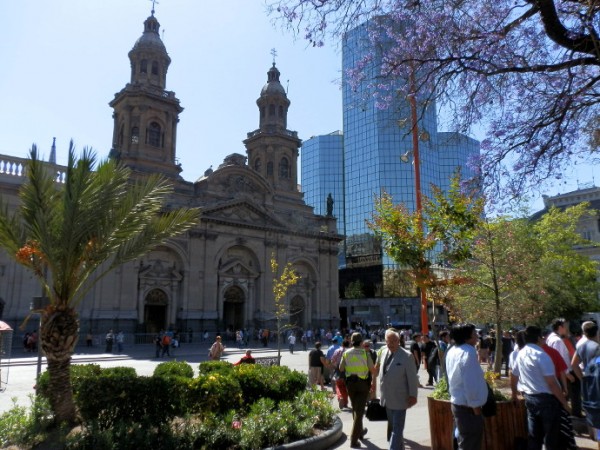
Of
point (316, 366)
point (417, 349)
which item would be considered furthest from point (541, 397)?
point (417, 349)

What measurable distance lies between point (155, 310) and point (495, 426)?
37123 millimetres

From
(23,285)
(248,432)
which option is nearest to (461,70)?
(248,432)

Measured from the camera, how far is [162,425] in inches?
274

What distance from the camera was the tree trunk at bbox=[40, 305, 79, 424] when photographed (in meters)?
7.65

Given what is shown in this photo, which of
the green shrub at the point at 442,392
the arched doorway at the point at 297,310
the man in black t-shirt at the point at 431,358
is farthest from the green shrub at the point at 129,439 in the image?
the arched doorway at the point at 297,310

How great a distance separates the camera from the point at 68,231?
26.1ft

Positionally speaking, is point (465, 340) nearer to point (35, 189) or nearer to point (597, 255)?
point (35, 189)

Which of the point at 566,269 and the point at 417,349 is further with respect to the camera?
the point at 566,269

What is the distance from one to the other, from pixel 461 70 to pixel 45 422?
8971mm

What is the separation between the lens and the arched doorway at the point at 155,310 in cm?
3922

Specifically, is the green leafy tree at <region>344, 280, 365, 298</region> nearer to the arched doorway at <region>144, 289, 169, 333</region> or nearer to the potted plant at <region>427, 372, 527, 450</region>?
the arched doorway at <region>144, 289, 169, 333</region>

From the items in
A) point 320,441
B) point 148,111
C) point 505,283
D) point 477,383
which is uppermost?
point 148,111

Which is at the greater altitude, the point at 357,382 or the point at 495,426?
the point at 357,382

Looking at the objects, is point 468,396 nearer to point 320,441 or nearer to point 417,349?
point 320,441
